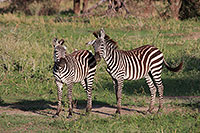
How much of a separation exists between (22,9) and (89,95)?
25156mm

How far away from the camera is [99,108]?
36.1ft

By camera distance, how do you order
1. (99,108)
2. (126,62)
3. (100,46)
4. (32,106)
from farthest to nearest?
(32,106) → (99,108) → (126,62) → (100,46)

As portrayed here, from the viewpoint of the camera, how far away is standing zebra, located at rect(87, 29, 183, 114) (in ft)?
32.1

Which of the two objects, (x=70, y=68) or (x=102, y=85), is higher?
(x=70, y=68)

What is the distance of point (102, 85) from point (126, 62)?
3464 mm

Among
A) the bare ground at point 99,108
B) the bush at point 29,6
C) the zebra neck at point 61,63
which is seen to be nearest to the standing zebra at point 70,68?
the zebra neck at point 61,63

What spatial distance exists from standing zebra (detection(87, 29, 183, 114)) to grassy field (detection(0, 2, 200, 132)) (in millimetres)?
855

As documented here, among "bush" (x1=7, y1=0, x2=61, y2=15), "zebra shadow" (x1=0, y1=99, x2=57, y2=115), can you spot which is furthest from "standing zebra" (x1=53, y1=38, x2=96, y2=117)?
"bush" (x1=7, y1=0, x2=61, y2=15)

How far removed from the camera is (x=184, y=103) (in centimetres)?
1119

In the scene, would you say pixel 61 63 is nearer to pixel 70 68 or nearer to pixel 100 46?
pixel 70 68

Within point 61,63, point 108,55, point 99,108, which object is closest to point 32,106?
point 99,108

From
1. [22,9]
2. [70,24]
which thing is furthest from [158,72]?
[22,9]

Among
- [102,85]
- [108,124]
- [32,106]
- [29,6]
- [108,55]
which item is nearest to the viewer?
[108,124]

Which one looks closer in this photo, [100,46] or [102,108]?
[100,46]
